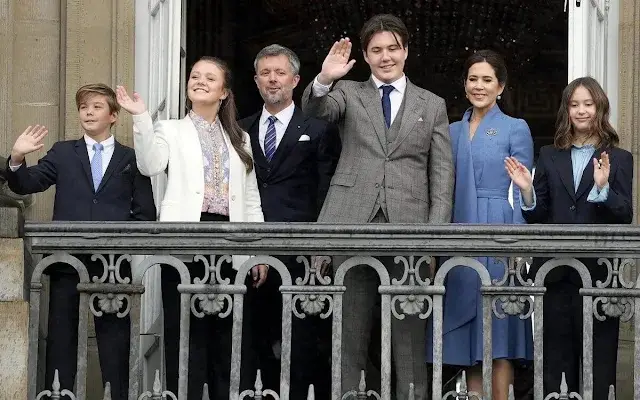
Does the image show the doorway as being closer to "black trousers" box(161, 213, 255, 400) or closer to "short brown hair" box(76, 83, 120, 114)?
"short brown hair" box(76, 83, 120, 114)

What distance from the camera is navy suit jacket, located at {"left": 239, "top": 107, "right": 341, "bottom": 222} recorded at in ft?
35.9

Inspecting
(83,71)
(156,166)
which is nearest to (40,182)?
(156,166)

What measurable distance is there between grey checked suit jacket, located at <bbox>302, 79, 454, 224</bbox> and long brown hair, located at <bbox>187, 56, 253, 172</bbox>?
1.38ft

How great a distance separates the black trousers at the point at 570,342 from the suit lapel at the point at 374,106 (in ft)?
3.84

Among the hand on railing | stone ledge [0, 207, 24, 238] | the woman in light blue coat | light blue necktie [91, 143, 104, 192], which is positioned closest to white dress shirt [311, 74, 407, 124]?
the woman in light blue coat

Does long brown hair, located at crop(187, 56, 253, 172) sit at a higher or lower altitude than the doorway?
lower

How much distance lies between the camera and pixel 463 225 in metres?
9.87

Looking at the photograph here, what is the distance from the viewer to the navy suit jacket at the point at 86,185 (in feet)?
34.7

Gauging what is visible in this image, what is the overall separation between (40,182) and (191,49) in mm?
5001

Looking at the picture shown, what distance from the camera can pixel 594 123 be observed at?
1048 centimetres

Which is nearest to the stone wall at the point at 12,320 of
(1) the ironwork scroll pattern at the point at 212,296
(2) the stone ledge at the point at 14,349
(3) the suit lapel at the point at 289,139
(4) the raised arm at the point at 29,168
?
(2) the stone ledge at the point at 14,349

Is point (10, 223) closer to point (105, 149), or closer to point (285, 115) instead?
point (105, 149)

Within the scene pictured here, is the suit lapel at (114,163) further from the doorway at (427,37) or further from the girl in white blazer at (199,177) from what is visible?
the doorway at (427,37)

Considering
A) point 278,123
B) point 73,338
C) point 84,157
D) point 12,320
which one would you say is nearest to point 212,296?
point 73,338
